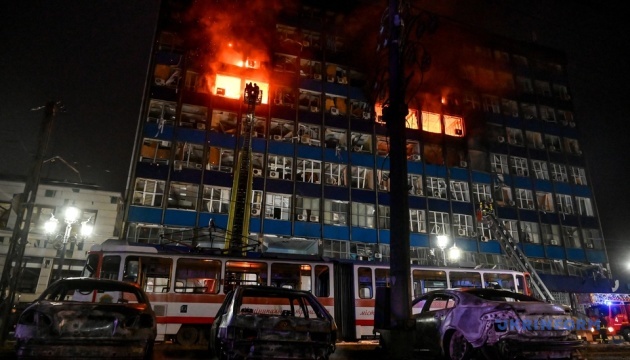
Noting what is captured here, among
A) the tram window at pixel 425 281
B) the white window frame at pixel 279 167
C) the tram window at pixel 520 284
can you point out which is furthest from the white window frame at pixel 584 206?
the tram window at pixel 425 281

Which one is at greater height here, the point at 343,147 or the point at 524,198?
the point at 343,147

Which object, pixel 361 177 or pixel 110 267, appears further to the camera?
pixel 361 177

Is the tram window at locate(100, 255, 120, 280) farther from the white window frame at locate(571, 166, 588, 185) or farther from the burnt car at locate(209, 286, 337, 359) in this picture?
the white window frame at locate(571, 166, 588, 185)

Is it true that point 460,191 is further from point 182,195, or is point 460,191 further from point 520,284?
point 182,195

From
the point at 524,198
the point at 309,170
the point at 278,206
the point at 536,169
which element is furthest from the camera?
the point at 536,169

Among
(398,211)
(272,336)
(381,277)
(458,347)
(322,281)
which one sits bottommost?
(458,347)

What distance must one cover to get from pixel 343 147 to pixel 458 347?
29834mm

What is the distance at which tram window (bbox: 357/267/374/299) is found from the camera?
50.4 feet

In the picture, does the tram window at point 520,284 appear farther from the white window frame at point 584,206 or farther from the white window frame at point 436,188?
the white window frame at point 584,206

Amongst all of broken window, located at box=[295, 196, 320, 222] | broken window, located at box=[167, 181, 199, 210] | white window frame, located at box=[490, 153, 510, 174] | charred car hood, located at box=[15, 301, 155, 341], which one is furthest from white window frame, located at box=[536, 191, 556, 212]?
charred car hood, located at box=[15, 301, 155, 341]

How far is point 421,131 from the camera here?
128 ft

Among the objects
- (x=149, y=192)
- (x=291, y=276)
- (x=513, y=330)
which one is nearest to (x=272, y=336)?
(x=513, y=330)

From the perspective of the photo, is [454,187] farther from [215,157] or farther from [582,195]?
[215,157]

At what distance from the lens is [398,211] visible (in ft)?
29.6
